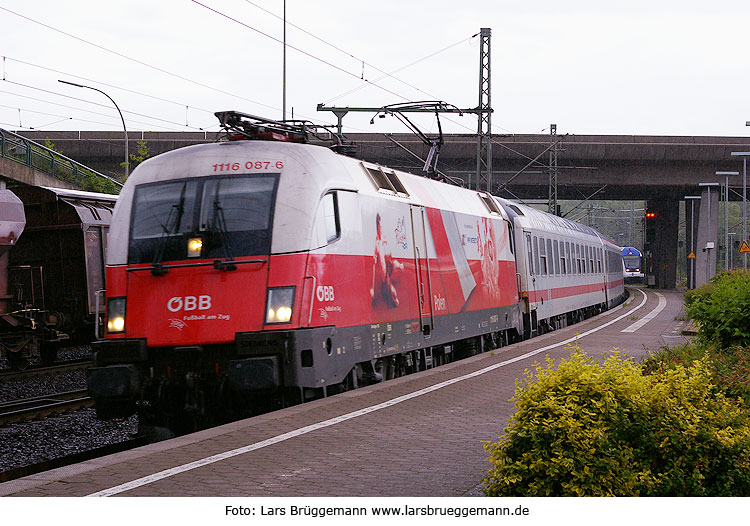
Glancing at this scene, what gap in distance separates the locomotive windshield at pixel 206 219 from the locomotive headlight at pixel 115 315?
50 centimetres

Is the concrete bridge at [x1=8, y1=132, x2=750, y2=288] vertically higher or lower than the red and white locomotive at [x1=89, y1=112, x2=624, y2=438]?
higher

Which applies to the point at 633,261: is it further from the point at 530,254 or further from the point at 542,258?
the point at 530,254

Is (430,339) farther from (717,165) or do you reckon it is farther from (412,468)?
(717,165)

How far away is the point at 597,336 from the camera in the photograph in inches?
957

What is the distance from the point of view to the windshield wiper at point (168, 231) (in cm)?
1135

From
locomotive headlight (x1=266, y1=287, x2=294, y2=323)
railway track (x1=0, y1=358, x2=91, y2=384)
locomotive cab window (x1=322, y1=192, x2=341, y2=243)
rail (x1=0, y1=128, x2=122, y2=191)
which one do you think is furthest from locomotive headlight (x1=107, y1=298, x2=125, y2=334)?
rail (x1=0, y1=128, x2=122, y2=191)

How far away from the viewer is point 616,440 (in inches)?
249

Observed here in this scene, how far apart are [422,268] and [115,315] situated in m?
5.41

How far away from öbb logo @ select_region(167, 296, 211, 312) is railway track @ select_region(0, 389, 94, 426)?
379cm

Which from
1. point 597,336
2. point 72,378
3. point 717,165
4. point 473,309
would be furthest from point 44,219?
point 717,165

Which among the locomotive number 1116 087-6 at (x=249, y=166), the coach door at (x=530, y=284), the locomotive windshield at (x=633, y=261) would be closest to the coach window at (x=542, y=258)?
the coach door at (x=530, y=284)

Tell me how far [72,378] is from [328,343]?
29.9ft

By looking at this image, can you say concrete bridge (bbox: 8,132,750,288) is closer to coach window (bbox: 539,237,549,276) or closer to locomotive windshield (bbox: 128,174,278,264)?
coach window (bbox: 539,237,549,276)

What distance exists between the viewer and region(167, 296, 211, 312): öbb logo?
11.1 metres
